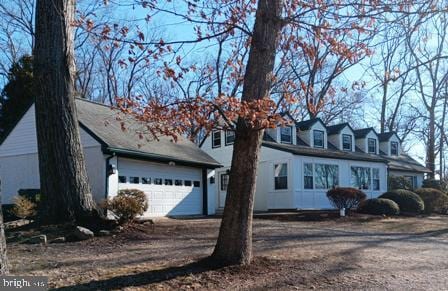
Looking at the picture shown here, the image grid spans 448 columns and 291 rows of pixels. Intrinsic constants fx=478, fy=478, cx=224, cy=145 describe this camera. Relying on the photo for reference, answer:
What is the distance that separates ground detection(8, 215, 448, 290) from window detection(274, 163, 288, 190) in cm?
1104

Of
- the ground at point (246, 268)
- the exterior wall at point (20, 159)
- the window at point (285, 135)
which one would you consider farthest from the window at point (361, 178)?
the exterior wall at point (20, 159)

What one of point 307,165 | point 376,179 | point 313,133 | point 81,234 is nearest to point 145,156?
point 81,234

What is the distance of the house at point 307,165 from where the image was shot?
2480 cm

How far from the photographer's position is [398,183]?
31.2 m

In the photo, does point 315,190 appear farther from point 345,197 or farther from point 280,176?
point 345,197

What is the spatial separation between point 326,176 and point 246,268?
18.9 metres

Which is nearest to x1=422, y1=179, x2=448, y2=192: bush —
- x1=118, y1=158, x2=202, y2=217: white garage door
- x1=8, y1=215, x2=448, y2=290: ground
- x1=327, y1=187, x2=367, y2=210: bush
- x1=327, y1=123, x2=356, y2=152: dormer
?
x1=327, y1=123, x2=356, y2=152: dormer

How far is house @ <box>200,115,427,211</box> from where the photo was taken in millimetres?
24797

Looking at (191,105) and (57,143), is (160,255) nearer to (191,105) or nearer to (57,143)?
(191,105)

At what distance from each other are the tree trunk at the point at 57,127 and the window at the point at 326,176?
15040mm

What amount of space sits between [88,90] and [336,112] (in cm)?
2094

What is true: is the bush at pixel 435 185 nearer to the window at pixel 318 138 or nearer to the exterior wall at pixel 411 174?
the exterior wall at pixel 411 174

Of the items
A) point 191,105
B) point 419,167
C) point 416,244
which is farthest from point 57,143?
point 419,167

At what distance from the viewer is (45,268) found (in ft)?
26.4
